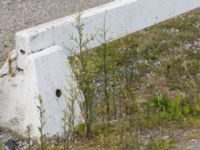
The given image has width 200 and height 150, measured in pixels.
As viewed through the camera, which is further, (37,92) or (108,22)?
(108,22)

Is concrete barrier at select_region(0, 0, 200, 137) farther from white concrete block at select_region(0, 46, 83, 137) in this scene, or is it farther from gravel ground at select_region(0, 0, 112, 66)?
gravel ground at select_region(0, 0, 112, 66)

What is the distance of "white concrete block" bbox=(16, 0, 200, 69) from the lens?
20.0 feet

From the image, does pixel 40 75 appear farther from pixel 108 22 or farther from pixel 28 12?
pixel 28 12

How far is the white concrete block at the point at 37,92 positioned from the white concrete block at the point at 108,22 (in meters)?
0.11

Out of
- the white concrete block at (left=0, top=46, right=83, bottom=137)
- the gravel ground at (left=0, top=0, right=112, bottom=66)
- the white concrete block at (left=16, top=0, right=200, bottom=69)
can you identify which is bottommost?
the white concrete block at (left=0, top=46, right=83, bottom=137)

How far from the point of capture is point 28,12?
1045cm

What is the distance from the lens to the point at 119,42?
8.69 meters

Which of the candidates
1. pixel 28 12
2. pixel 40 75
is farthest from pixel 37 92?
pixel 28 12

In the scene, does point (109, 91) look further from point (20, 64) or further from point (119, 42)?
point (119, 42)

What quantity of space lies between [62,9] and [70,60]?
12.5 feet

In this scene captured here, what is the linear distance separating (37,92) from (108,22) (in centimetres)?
125

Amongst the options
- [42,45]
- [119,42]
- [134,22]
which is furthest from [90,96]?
[119,42]

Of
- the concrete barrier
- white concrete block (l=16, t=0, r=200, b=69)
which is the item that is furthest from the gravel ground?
the concrete barrier

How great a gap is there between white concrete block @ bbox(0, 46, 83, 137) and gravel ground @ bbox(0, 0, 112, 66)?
2957 mm
